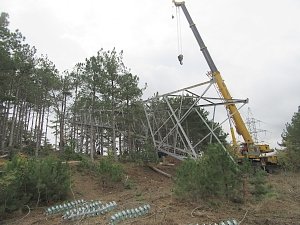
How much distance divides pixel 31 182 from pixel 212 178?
22.6 feet

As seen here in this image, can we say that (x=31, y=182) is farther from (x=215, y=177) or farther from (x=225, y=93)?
(x=225, y=93)

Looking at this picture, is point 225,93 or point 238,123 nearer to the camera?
point 238,123

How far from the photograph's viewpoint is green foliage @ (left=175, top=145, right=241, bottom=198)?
923 cm

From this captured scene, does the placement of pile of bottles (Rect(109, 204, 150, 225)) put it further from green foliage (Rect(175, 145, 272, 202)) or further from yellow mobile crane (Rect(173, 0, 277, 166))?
yellow mobile crane (Rect(173, 0, 277, 166))

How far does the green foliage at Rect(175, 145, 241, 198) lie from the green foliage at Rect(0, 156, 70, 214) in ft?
17.7

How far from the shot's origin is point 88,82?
22.6 m

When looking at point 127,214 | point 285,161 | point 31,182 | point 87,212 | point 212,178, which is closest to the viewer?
point 127,214

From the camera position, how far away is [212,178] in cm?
920

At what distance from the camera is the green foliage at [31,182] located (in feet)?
35.6

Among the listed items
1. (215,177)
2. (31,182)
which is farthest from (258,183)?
(31,182)

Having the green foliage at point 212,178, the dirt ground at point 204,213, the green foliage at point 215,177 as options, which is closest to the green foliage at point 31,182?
the dirt ground at point 204,213

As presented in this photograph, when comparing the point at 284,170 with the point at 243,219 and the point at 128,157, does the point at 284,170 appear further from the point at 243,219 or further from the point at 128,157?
the point at 243,219

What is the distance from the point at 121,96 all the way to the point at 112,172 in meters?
9.28

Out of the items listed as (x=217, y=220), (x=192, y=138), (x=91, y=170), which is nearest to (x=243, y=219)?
(x=217, y=220)
